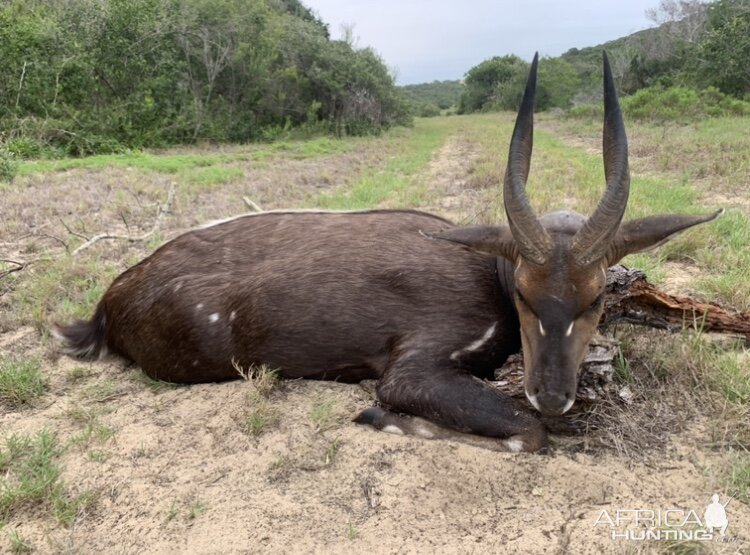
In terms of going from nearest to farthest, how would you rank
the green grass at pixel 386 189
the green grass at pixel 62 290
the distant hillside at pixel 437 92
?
1. the green grass at pixel 62 290
2. the green grass at pixel 386 189
3. the distant hillside at pixel 437 92

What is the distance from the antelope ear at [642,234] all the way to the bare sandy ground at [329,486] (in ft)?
3.00

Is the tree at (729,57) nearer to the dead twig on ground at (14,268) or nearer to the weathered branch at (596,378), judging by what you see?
the weathered branch at (596,378)

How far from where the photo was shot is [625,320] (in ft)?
11.0

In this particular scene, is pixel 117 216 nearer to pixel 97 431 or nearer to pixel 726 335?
pixel 97 431

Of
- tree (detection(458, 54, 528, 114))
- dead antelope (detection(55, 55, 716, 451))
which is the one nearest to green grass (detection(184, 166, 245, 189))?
dead antelope (detection(55, 55, 716, 451))

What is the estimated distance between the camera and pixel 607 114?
2.74 metres

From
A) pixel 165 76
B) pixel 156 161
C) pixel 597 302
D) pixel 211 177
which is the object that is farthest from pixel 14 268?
pixel 165 76

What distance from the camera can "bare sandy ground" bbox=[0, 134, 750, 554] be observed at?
2.27 meters

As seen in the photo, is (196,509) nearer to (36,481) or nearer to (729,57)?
(36,481)

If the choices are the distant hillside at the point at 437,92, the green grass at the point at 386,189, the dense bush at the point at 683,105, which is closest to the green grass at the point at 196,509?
the green grass at the point at 386,189

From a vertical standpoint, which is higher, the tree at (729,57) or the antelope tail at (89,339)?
the tree at (729,57)

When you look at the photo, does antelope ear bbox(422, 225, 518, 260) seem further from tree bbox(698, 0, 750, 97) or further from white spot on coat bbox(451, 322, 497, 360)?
tree bbox(698, 0, 750, 97)

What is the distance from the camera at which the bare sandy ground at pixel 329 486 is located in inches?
89.2

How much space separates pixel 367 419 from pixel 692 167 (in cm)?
984
